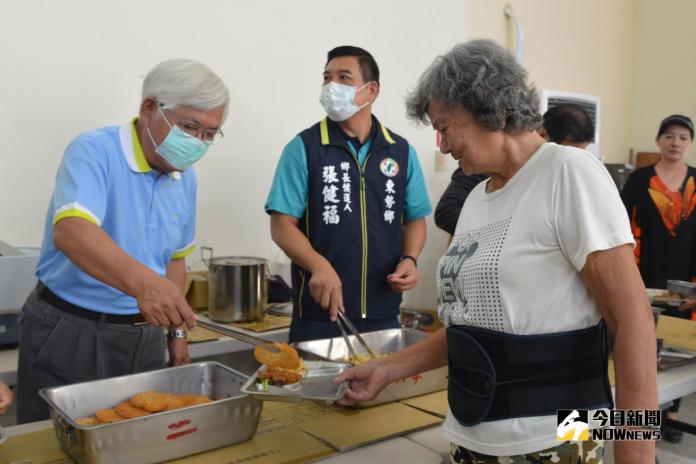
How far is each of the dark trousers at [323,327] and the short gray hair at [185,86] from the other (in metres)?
0.83

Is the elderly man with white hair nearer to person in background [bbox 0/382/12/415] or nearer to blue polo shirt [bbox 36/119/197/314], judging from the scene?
blue polo shirt [bbox 36/119/197/314]

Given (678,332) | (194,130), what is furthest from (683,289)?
(194,130)

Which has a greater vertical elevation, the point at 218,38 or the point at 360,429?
the point at 218,38

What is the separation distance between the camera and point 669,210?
3576 mm

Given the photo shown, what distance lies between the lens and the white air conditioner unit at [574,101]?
Answer: 182 inches

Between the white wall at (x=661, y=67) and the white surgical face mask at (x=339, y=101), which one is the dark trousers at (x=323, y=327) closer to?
the white surgical face mask at (x=339, y=101)

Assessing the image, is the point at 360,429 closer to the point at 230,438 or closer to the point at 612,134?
the point at 230,438

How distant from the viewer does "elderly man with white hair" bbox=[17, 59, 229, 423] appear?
1626 millimetres

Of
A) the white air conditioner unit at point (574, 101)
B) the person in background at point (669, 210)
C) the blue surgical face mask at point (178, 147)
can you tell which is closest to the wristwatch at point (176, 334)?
the blue surgical face mask at point (178, 147)

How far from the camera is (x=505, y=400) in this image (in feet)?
3.54

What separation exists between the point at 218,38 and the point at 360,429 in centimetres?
212

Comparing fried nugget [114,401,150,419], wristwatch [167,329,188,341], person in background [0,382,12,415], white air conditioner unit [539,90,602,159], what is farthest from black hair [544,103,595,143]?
white air conditioner unit [539,90,602,159]

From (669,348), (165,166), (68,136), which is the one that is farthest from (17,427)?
(669,348)

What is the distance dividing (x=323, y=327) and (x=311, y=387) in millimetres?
680
